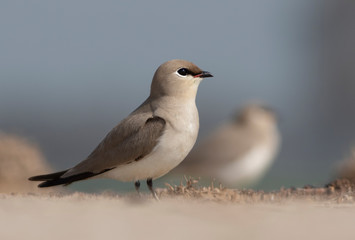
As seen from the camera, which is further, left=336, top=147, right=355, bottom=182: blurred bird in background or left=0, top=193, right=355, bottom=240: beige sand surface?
left=336, top=147, right=355, bottom=182: blurred bird in background

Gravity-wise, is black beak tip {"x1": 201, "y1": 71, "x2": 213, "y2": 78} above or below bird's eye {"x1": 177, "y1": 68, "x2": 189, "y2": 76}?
above

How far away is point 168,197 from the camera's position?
7.64 meters

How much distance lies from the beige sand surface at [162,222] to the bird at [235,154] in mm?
6836

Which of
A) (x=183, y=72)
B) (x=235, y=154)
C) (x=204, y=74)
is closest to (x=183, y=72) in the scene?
(x=183, y=72)

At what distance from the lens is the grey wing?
729 cm

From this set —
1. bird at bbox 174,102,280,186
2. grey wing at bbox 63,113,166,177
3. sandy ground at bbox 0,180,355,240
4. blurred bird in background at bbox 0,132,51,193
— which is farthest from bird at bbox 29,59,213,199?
bird at bbox 174,102,280,186

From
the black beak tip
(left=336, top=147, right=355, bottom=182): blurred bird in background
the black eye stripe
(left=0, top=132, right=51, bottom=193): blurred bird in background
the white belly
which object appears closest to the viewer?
the white belly

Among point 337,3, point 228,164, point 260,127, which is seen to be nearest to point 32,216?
point 228,164

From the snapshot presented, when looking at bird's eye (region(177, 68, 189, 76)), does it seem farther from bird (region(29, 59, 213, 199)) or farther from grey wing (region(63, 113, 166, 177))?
grey wing (region(63, 113, 166, 177))

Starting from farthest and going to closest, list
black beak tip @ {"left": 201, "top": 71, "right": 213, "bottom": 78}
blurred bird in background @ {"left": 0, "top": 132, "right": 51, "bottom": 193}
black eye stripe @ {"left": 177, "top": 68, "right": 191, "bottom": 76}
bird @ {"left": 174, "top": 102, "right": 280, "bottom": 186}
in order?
bird @ {"left": 174, "top": 102, "right": 280, "bottom": 186}
blurred bird in background @ {"left": 0, "top": 132, "right": 51, "bottom": 193}
black eye stripe @ {"left": 177, "top": 68, "right": 191, "bottom": 76}
black beak tip @ {"left": 201, "top": 71, "right": 213, "bottom": 78}

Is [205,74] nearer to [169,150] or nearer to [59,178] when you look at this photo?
[169,150]

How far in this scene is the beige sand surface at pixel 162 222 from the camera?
15.5ft

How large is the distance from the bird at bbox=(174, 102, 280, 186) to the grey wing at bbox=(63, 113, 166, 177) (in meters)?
5.11

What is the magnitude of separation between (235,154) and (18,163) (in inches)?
161
